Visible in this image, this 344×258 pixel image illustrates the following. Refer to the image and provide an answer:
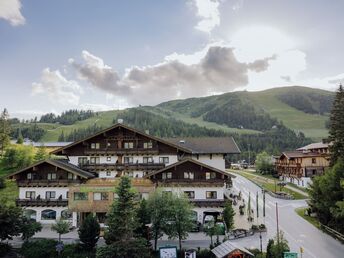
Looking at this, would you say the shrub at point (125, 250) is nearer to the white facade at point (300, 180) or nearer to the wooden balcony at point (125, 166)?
the wooden balcony at point (125, 166)

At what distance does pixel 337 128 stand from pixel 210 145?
787 inches

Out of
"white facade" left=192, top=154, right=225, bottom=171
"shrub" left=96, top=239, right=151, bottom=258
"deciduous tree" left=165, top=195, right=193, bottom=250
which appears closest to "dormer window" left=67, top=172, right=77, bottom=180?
"shrub" left=96, top=239, right=151, bottom=258

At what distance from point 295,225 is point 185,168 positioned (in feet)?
55.4

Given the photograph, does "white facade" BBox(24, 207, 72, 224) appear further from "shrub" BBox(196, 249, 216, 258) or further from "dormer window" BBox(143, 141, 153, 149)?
"shrub" BBox(196, 249, 216, 258)

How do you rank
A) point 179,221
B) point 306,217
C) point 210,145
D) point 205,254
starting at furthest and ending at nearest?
point 210,145 < point 306,217 < point 179,221 < point 205,254

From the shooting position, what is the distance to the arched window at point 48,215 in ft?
152

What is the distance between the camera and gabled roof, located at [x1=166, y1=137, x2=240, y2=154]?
177ft

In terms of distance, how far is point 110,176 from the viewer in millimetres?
51375

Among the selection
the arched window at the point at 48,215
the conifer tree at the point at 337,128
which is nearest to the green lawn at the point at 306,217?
the conifer tree at the point at 337,128

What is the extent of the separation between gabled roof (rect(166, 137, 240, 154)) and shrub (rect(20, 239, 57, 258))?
25954 millimetres

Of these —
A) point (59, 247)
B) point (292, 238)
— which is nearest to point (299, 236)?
point (292, 238)

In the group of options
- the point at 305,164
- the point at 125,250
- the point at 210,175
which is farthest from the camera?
the point at 305,164

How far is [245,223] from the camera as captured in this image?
4656 cm

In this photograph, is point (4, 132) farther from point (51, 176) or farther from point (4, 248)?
point (4, 248)
